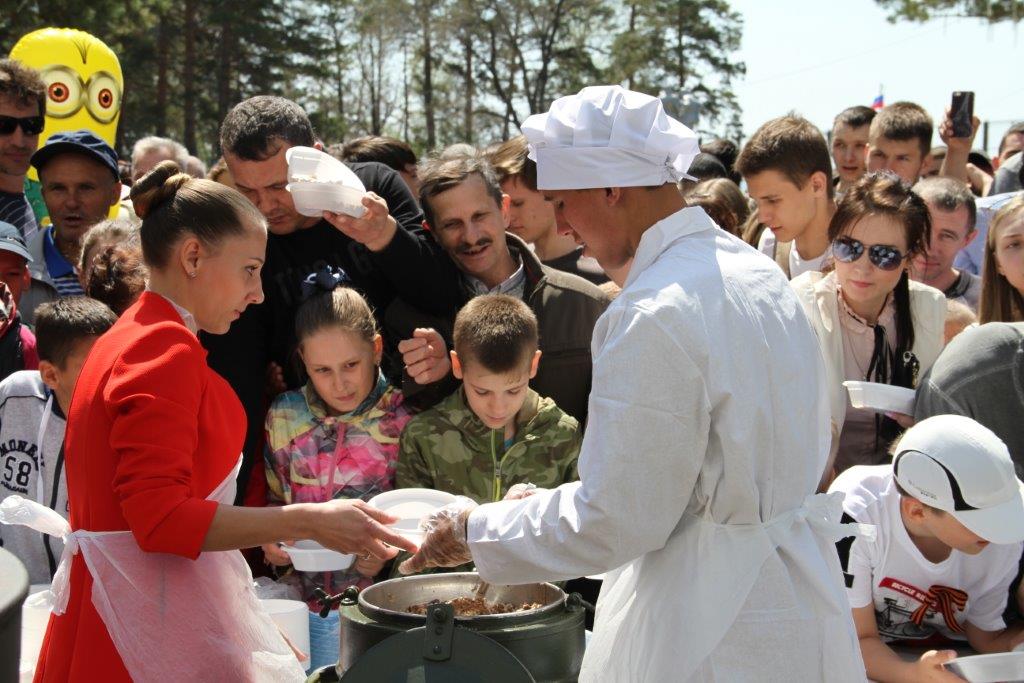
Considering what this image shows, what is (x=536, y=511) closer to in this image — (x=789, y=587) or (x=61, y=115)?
(x=789, y=587)

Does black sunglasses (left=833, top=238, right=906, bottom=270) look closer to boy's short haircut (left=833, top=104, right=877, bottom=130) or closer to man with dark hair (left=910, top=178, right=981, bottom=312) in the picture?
man with dark hair (left=910, top=178, right=981, bottom=312)

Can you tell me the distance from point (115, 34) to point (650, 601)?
20562 millimetres

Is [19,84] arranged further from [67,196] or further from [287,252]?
[287,252]

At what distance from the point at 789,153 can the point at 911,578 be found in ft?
6.12

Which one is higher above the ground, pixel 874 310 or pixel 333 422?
pixel 874 310

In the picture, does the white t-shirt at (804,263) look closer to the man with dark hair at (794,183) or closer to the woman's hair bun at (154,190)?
the man with dark hair at (794,183)

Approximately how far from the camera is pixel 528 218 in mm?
4598

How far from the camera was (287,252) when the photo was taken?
12.1 feet

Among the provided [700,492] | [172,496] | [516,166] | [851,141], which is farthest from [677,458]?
[851,141]

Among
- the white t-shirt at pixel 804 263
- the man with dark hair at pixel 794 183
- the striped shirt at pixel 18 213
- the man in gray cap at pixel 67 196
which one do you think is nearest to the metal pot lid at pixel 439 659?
the white t-shirt at pixel 804 263

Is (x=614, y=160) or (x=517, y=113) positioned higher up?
(x=517, y=113)

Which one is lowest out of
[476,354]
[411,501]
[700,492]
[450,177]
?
[411,501]

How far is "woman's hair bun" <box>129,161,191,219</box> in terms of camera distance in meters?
2.42

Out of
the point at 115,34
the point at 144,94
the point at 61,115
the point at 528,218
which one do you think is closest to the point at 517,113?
the point at 144,94
